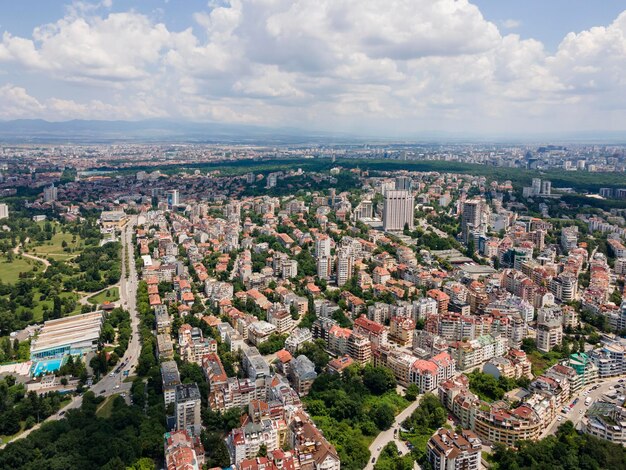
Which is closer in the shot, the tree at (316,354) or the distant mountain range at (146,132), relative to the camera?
the tree at (316,354)

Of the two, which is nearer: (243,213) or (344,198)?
(243,213)

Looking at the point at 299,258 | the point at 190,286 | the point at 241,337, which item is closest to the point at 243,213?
the point at 299,258

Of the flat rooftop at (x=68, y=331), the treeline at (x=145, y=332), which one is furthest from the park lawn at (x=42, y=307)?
the treeline at (x=145, y=332)

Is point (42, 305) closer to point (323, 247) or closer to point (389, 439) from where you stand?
point (323, 247)

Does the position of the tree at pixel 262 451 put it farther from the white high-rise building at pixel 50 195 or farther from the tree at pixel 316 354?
the white high-rise building at pixel 50 195

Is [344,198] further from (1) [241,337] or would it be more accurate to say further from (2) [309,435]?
(2) [309,435]

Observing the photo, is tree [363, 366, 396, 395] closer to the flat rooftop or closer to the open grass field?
the flat rooftop

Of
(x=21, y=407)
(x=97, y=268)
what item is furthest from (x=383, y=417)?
(x=97, y=268)
